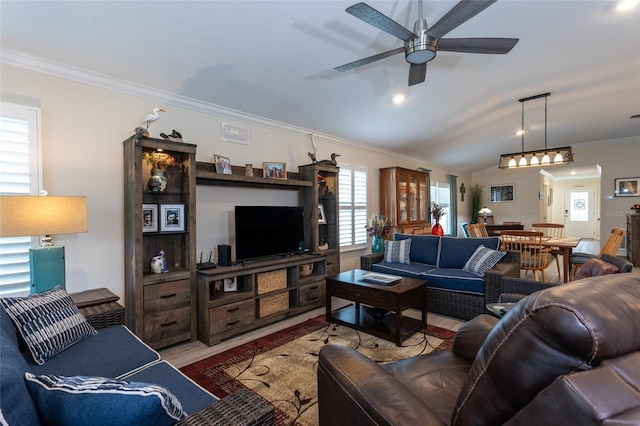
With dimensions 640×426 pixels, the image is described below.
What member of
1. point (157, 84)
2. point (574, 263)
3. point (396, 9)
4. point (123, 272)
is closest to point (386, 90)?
point (396, 9)

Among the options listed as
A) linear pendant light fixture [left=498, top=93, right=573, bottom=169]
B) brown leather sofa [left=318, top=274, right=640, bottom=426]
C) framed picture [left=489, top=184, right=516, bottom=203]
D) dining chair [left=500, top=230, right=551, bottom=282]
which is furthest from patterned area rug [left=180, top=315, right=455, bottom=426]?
framed picture [left=489, top=184, right=516, bottom=203]

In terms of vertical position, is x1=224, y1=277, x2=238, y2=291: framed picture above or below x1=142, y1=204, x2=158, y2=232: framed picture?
below

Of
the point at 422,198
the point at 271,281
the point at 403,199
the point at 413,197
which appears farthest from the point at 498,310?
the point at 422,198

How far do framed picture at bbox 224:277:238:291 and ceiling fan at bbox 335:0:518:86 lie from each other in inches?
96.8

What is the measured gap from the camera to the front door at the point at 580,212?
11.7 metres

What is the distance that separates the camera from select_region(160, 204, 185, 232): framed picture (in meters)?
2.97

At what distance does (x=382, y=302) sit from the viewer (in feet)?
9.67

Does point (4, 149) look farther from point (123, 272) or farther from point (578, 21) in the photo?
point (578, 21)

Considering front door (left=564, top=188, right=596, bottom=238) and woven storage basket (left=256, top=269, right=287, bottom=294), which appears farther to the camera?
front door (left=564, top=188, right=596, bottom=238)

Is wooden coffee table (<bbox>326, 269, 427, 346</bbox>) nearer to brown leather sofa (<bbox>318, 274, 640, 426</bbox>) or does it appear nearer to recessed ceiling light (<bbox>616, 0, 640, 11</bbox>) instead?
brown leather sofa (<bbox>318, 274, 640, 426</bbox>)

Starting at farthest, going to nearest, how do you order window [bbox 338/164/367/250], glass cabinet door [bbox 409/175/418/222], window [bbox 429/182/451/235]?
window [bbox 429/182/451/235], glass cabinet door [bbox 409/175/418/222], window [bbox 338/164/367/250]

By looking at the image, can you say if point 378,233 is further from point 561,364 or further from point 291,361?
point 561,364

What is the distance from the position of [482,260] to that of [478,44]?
2.45 m

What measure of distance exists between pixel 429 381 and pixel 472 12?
6.74 feet
